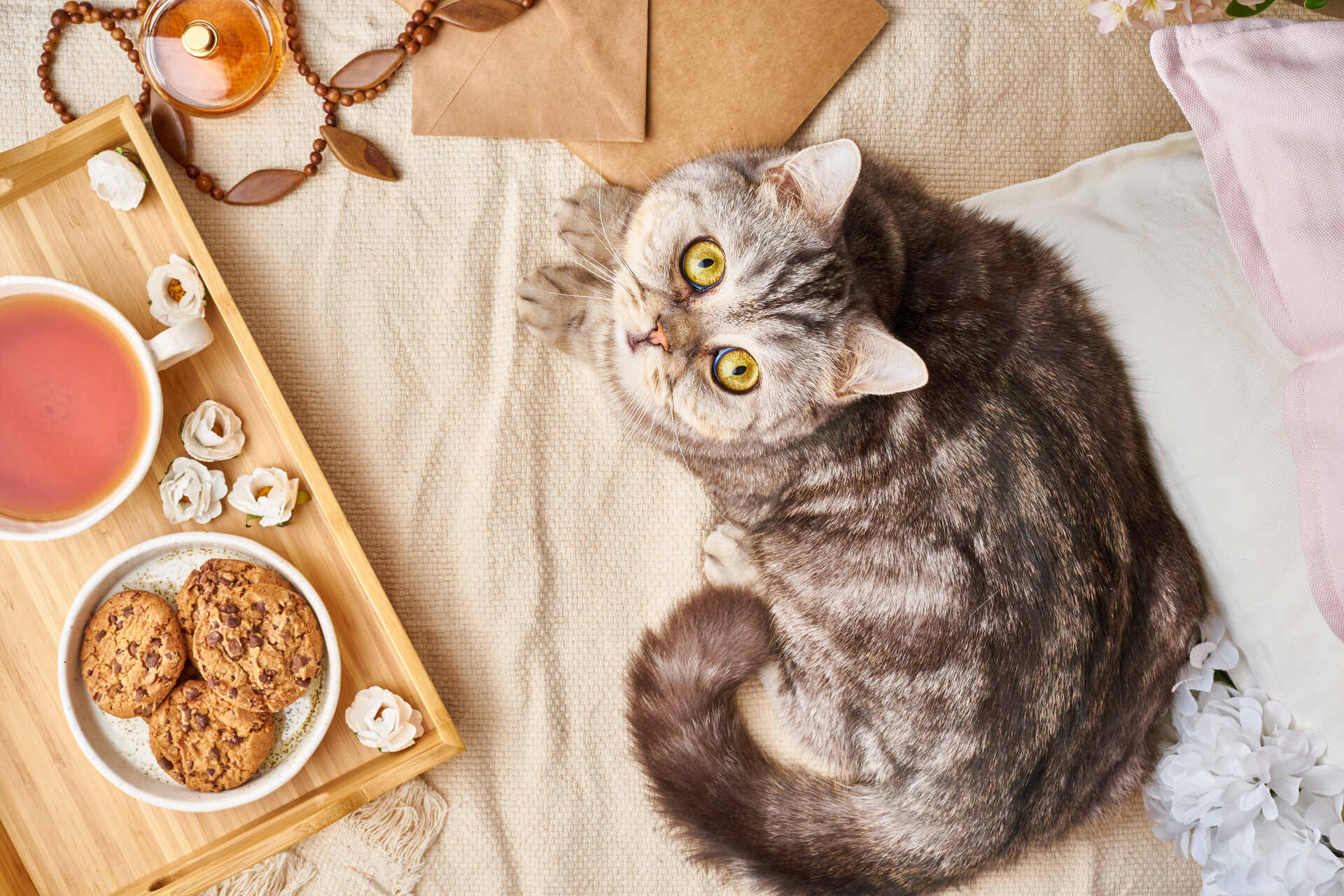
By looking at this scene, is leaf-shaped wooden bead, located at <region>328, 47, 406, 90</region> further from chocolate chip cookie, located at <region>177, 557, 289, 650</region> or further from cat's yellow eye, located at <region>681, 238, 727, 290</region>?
chocolate chip cookie, located at <region>177, 557, 289, 650</region>

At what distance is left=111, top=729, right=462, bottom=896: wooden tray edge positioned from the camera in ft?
3.69

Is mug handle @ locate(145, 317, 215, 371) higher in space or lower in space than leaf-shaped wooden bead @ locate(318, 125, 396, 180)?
lower

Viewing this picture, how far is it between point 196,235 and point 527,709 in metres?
0.90

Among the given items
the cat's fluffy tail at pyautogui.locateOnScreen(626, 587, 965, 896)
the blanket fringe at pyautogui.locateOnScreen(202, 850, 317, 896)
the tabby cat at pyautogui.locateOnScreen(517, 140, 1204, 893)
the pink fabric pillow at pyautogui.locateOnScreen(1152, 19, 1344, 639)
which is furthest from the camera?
the blanket fringe at pyautogui.locateOnScreen(202, 850, 317, 896)

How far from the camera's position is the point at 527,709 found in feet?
4.47

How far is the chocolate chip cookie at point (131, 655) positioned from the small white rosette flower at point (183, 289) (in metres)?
0.41

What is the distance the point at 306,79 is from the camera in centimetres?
137

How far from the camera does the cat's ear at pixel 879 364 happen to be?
2.93 ft

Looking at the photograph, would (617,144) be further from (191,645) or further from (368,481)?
(191,645)

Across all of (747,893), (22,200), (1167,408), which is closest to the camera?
(1167,408)

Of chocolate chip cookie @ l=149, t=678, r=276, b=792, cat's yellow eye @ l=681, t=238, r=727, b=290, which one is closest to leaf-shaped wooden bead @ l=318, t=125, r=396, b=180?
cat's yellow eye @ l=681, t=238, r=727, b=290

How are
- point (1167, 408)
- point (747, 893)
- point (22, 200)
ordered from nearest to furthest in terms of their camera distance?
1. point (1167, 408)
2. point (22, 200)
3. point (747, 893)

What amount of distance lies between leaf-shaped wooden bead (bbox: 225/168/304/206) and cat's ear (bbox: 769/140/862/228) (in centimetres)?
85

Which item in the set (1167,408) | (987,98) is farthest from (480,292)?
(1167,408)
